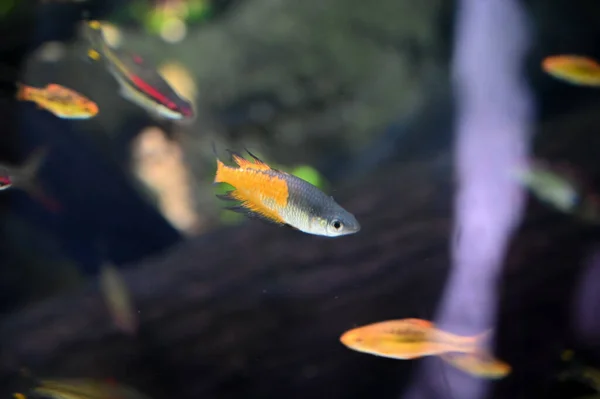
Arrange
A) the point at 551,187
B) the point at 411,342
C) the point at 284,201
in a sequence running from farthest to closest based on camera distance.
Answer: the point at 551,187
the point at 411,342
the point at 284,201

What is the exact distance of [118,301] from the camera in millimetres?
2928

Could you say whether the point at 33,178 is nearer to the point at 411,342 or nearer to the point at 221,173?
the point at 221,173

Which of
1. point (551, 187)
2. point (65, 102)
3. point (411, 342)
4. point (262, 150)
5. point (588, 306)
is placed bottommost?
point (411, 342)

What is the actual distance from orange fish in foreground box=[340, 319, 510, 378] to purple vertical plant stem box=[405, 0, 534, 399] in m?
0.12

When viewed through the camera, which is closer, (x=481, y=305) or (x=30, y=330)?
(x=481, y=305)

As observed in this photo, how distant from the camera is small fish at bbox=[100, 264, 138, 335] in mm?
2723

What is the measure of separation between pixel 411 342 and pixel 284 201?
0.86m

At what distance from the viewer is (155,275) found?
10.4 feet

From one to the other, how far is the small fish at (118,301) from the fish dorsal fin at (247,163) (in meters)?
1.71

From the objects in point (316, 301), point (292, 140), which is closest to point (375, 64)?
point (292, 140)

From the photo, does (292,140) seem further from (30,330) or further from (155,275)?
(30,330)

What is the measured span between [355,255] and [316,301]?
474 mm

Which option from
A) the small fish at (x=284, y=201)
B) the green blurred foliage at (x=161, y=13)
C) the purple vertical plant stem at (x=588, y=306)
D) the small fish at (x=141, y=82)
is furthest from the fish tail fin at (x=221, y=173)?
the green blurred foliage at (x=161, y=13)

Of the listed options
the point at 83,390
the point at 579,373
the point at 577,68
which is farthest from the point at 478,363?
the point at 577,68
